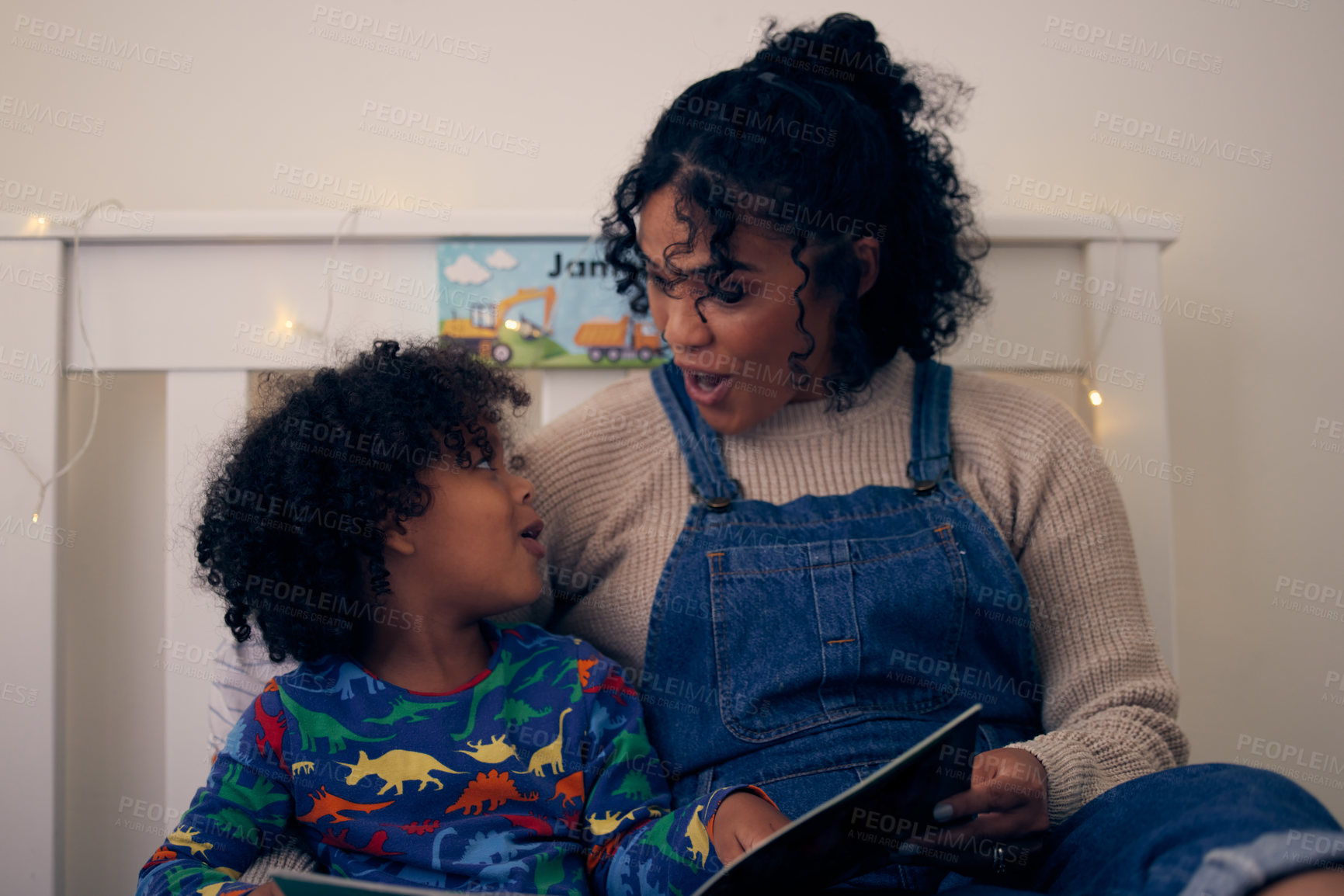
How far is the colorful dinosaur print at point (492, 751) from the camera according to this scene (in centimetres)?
85

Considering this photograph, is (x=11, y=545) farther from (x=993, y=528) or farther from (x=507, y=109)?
(x=993, y=528)

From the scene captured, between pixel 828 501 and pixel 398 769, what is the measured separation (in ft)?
1.61

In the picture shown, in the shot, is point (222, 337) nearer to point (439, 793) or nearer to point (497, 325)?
point (497, 325)

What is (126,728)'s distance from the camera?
1.32 meters

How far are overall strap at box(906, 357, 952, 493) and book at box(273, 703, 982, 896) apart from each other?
40cm

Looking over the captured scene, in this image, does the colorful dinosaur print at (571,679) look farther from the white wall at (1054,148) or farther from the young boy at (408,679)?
the white wall at (1054,148)

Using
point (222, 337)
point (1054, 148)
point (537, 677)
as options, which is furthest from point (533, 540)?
point (1054, 148)

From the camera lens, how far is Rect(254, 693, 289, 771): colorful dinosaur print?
2.72ft

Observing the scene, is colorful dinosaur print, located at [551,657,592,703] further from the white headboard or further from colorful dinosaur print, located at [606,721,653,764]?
the white headboard

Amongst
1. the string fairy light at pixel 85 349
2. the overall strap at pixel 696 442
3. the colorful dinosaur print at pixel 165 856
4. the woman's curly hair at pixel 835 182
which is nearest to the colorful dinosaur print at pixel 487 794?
the colorful dinosaur print at pixel 165 856

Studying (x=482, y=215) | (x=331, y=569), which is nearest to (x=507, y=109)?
(x=482, y=215)

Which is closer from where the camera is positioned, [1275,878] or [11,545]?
[1275,878]

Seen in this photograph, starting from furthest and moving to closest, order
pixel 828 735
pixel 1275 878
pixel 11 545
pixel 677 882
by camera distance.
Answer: pixel 11 545 → pixel 828 735 → pixel 677 882 → pixel 1275 878

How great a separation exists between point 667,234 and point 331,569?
454 millimetres
